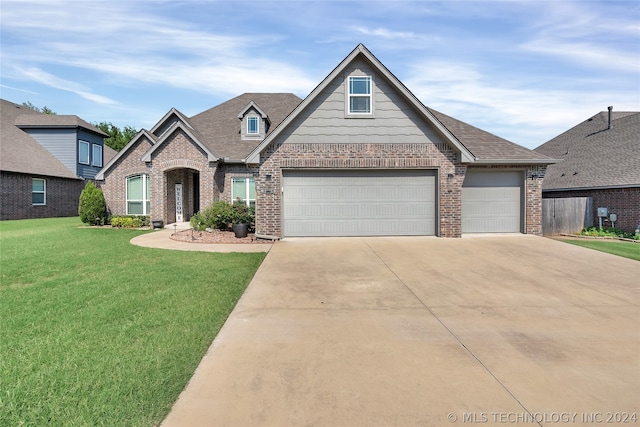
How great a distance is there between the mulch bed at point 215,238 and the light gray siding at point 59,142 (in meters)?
18.6

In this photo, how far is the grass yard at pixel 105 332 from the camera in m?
2.70

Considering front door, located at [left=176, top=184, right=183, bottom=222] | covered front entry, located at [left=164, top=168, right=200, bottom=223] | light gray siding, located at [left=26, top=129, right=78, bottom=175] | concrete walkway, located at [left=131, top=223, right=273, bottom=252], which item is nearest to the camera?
concrete walkway, located at [left=131, top=223, right=273, bottom=252]

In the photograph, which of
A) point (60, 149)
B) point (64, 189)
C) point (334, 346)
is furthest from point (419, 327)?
point (60, 149)

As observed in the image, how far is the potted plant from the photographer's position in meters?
12.4

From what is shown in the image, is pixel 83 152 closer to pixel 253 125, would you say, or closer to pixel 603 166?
pixel 253 125

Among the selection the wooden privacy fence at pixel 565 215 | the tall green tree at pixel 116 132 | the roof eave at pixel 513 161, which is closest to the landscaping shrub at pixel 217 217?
the roof eave at pixel 513 161

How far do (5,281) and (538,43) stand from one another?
17.2 m

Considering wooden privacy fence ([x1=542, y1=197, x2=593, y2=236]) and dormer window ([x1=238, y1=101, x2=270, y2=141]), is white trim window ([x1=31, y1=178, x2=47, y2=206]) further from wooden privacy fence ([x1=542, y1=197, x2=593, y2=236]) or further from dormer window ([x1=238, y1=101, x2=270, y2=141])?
wooden privacy fence ([x1=542, y1=197, x2=593, y2=236])

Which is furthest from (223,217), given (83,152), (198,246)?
(83,152)

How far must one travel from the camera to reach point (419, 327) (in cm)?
432

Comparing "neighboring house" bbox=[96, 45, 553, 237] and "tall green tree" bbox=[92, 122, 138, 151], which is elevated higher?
"tall green tree" bbox=[92, 122, 138, 151]

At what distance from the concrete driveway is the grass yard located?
299 millimetres

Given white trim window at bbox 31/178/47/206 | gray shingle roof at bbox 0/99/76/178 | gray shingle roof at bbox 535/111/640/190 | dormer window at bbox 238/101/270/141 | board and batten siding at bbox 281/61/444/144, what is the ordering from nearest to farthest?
board and batten siding at bbox 281/61/444/144
gray shingle roof at bbox 535/111/640/190
dormer window at bbox 238/101/270/141
gray shingle roof at bbox 0/99/76/178
white trim window at bbox 31/178/47/206

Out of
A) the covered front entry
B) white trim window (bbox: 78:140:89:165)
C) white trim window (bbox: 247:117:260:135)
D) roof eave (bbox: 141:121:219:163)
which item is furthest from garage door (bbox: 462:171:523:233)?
white trim window (bbox: 78:140:89:165)
